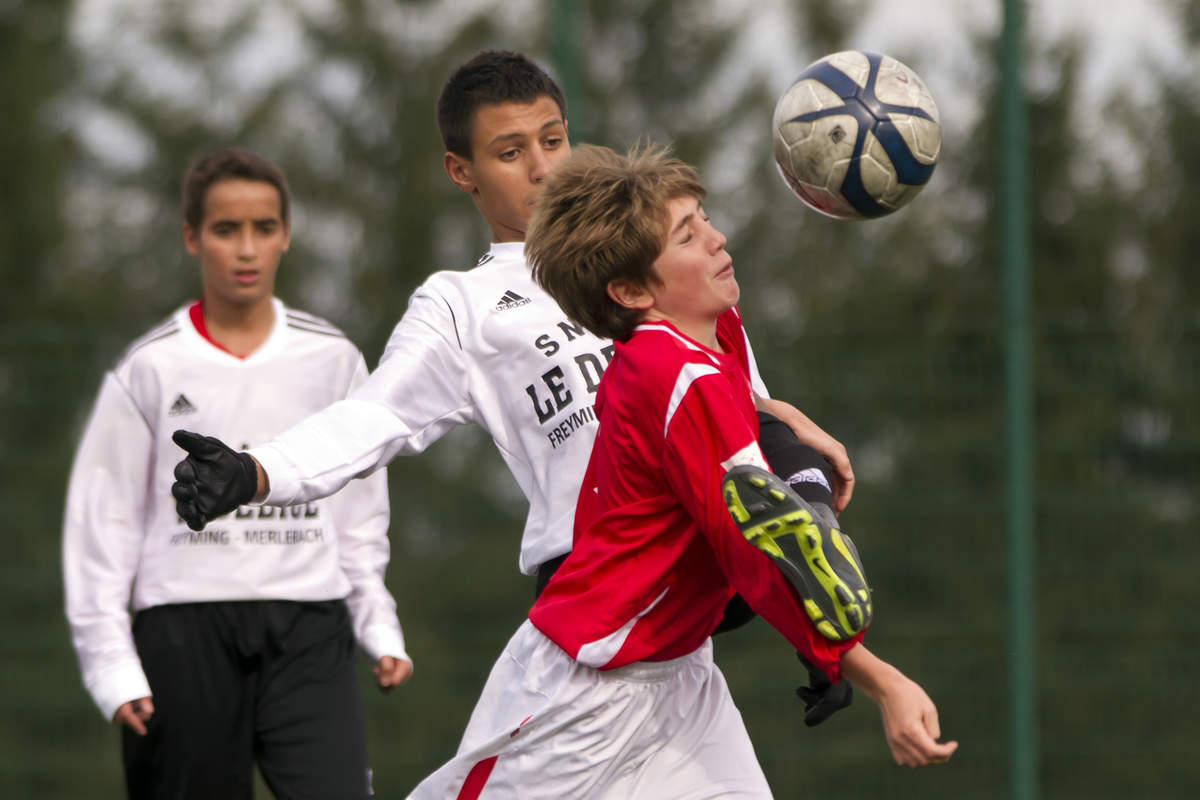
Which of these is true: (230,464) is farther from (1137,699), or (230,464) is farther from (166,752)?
(1137,699)

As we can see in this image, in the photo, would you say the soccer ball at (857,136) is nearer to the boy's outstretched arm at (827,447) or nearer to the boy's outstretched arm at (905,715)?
the boy's outstretched arm at (827,447)

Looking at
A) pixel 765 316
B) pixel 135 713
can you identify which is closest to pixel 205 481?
pixel 135 713

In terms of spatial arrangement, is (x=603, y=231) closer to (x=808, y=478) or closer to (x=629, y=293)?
(x=629, y=293)

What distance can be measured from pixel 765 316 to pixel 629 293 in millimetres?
7451

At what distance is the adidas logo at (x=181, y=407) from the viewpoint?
4.41 metres

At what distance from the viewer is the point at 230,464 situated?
107 inches

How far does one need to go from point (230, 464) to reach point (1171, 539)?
540 centimetres

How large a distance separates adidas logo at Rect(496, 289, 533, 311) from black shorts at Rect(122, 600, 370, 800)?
49.6 inches

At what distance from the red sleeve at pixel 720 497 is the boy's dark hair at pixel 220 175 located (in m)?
2.36

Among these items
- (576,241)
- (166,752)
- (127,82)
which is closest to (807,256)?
(127,82)

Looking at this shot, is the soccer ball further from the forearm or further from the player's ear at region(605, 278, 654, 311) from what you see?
the forearm

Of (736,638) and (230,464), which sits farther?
(736,638)

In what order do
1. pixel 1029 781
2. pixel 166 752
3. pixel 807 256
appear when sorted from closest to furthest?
pixel 166 752 → pixel 1029 781 → pixel 807 256

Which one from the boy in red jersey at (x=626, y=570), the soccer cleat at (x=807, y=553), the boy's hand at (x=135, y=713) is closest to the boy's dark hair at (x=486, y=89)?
the boy in red jersey at (x=626, y=570)
